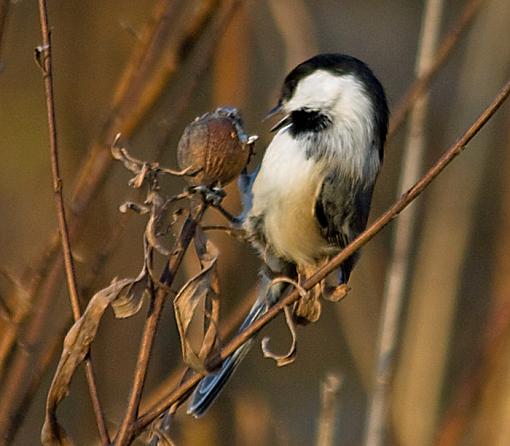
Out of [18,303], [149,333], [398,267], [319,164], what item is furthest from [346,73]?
[149,333]

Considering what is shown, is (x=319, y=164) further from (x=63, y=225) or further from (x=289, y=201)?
(x=63, y=225)

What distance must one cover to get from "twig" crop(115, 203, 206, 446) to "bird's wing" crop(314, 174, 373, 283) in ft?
1.83

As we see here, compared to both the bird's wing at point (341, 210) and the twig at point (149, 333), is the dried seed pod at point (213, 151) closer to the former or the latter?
the twig at point (149, 333)

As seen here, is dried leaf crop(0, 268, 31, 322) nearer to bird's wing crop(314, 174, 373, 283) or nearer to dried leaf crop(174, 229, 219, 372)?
dried leaf crop(174, 229, 219, 372)

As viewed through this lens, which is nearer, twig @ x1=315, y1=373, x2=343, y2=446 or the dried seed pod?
the dried seed pod

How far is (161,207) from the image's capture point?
Result: 1091mm

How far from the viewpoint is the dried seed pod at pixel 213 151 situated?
118 cm

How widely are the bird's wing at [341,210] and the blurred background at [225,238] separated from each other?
10.3 inches

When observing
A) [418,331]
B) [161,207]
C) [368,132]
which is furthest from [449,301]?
[161,207]

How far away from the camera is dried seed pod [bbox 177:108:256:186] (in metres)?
1.18

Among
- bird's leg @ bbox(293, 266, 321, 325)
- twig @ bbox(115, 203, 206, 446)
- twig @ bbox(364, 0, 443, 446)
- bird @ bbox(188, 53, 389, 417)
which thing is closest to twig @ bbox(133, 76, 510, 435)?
twig @ bbox(115, 203, 206, 446)

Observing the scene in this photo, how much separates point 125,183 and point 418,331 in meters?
0.94

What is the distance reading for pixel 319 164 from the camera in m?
1.63

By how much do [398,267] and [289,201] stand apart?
1.07 ft
